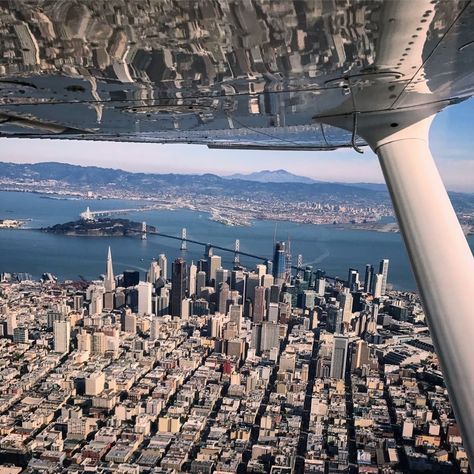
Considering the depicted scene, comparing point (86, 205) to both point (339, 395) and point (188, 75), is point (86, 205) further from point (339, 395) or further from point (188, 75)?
point (188, 75)

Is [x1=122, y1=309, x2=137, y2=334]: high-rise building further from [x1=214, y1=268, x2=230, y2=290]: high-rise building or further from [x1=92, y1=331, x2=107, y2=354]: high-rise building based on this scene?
[x1=214, y1=268, x2=230, y2=290]: high-rise building

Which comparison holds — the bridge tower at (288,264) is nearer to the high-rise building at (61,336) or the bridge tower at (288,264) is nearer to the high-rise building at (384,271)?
the high-rise building at (384,271)

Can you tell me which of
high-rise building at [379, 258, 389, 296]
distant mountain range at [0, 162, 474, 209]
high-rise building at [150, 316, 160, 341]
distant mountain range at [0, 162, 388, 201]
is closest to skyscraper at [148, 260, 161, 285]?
high-rise building at [150, 316, 160, 341]

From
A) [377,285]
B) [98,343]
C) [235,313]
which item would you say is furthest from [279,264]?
[98,343]

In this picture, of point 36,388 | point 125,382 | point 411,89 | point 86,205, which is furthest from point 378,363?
point 86,205

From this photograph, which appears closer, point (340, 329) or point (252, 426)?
point (252, 426)

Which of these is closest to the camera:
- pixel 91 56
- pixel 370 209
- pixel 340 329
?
pixel 91 56
